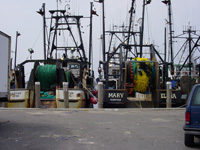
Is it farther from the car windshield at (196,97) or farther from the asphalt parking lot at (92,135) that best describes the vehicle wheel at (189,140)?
the car windshield at (196,97)

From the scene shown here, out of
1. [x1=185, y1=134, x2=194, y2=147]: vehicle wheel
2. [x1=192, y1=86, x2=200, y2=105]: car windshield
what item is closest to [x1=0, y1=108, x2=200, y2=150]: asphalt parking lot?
[x1=185, y1=134, x2=194, y2=147]: vehicle wheel

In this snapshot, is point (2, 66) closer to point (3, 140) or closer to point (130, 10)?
point (3, 140)

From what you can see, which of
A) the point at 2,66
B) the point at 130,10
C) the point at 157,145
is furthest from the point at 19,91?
the point at 130,10

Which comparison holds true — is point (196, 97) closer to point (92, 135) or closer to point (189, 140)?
point (189, 140)

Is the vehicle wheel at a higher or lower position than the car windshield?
lower

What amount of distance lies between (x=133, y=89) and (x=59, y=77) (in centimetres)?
469

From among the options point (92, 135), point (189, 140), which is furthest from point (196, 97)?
point (92, 135)

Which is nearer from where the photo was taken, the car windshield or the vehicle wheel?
the car windshield

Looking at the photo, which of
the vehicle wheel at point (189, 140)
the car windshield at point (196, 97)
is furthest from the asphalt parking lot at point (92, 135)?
the car windshield at point (196, 97)

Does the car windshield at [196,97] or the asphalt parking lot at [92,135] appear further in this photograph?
the asphalt parking lot at [92,135]

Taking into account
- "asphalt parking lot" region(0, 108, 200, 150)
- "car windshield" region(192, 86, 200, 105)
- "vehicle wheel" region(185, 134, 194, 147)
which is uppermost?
"car windshield" region(192, 86, 200, 105)

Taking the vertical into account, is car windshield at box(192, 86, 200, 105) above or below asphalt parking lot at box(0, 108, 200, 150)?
above

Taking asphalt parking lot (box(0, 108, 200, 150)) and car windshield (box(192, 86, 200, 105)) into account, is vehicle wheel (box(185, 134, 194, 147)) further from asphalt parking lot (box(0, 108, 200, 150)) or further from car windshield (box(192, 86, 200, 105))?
car windshield (box(192, 86, 200, 105))

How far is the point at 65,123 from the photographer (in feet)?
32.4
